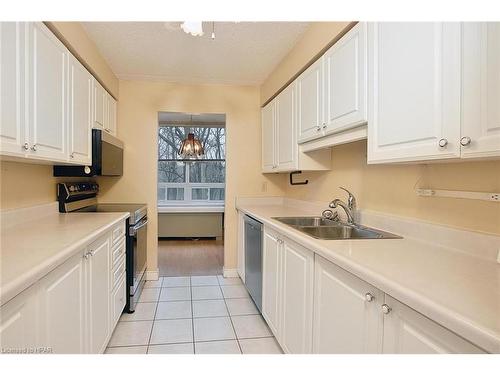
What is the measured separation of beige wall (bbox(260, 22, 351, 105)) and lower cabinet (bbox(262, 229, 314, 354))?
4.43 ft

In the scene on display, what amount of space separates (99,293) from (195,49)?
83.9 inches

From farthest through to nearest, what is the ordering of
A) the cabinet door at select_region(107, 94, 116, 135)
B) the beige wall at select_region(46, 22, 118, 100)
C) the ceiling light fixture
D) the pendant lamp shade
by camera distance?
the pendant lamp shade
the cabinet door at select_region(107, 94, 116, 135)
the beige wall at select_region(46, 22, 118, 100)
the ceiling light fixture

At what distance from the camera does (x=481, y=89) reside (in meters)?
0.93

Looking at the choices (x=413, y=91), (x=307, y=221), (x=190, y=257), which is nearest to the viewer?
(x=413, y=91)

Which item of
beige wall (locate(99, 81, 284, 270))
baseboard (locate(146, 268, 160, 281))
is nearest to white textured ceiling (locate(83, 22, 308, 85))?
beige wall (locate(99, 81, 284, 270))

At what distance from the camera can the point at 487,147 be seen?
909mm

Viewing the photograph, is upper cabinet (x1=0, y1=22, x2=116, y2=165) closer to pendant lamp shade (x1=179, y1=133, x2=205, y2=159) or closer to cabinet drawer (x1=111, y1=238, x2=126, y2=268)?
cabinet drawer (x1=111, y1=238, x2=126, y2=268)

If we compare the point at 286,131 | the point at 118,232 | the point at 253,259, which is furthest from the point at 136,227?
the point at 286,131

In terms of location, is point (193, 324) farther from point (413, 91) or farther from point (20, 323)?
point (413, 91)

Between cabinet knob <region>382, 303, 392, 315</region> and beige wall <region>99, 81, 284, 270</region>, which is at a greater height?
beige wall <region>99, 81, 284, 270</region>

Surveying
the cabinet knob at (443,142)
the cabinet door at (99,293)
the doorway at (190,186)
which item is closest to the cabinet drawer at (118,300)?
the cabinet door at (99,293)

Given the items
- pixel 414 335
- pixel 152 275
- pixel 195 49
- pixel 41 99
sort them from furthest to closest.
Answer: pixel 152 275 → pixel 195 49 → pixel 41 99 → pixel 414 335

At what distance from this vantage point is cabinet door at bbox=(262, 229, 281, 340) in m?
2.02

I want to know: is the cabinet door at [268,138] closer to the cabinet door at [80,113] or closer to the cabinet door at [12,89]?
the cabinet door at [80,113]
